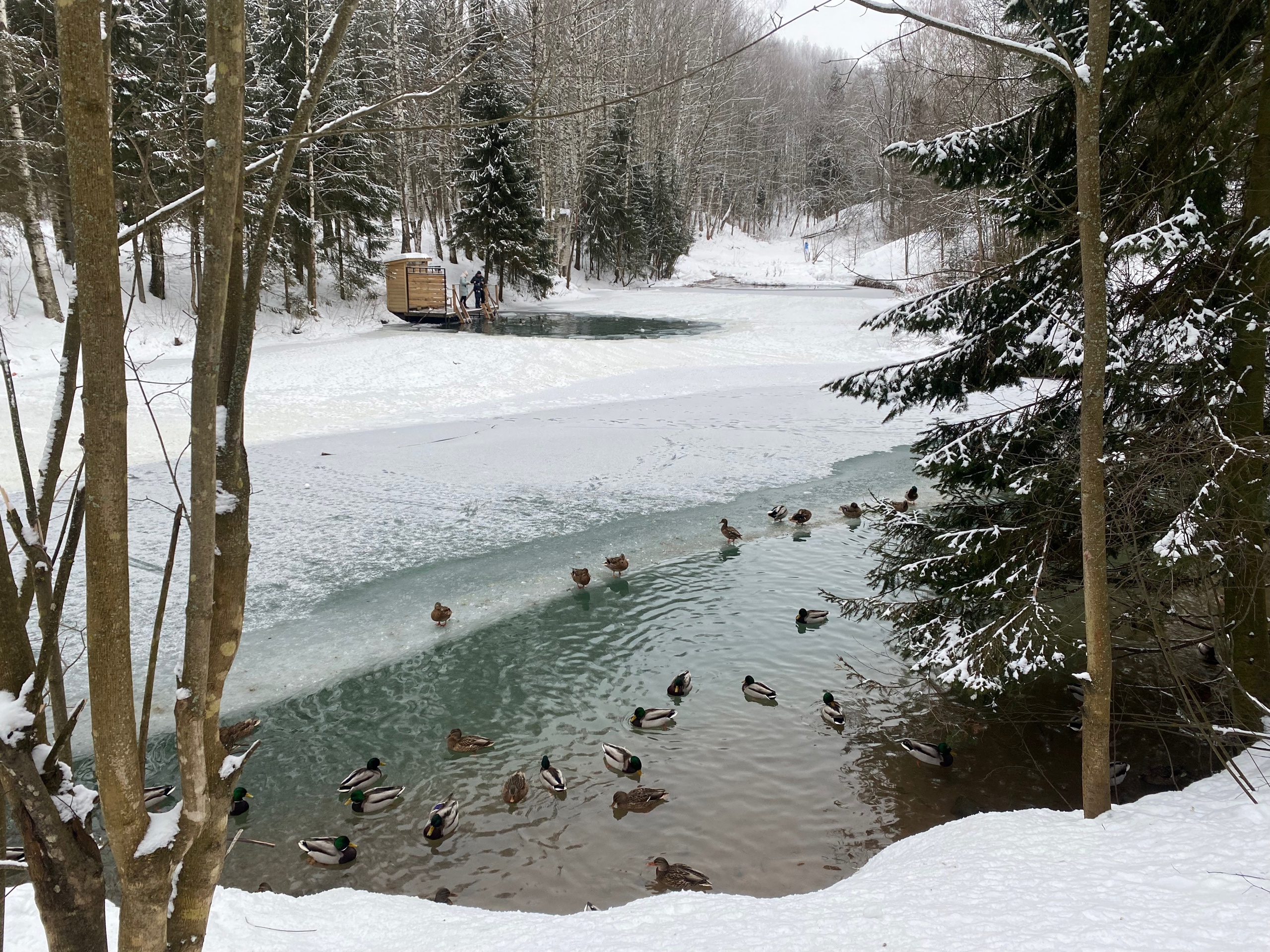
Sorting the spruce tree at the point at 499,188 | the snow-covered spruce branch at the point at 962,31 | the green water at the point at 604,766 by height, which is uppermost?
the spruce tree at the point at 499,188

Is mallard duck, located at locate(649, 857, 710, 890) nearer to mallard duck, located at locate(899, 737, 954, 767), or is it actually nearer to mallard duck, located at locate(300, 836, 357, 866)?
mallard duck, located at locate(300, 836, 357, 866)

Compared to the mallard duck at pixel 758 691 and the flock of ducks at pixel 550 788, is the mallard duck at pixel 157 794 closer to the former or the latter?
the flock of ducks at pixel 550 788

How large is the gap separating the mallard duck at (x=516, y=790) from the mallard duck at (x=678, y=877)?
47.0 inches

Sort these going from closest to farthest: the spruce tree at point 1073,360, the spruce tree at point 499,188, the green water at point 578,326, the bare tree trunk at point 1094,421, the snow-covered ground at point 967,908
Result: the snow-covered ground at point 967,908
the bare tree trunk at point 1094,421
the spruce tree at point 1073,360
the green water at point 578,326
the spruce tree at point 499,188

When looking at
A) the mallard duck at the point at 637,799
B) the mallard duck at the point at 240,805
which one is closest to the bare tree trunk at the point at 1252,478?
the mallard duck at the point at 637,799

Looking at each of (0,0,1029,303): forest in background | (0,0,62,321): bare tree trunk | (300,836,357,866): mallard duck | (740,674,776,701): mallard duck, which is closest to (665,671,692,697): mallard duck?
(740,674,776,701): mallard duck

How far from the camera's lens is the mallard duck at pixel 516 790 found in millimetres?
5797

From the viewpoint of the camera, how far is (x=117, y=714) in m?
1.75

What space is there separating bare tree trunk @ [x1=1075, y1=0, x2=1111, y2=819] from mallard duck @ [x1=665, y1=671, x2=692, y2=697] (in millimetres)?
3662

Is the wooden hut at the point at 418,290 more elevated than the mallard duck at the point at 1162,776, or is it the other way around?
the wooden hut at the point at 418,290

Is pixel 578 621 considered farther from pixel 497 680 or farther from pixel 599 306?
pixel 599 306

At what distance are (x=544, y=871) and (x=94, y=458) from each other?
14.2 feet

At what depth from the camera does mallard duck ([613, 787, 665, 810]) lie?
226 inches

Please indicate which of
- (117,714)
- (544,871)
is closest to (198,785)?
(117,714)
